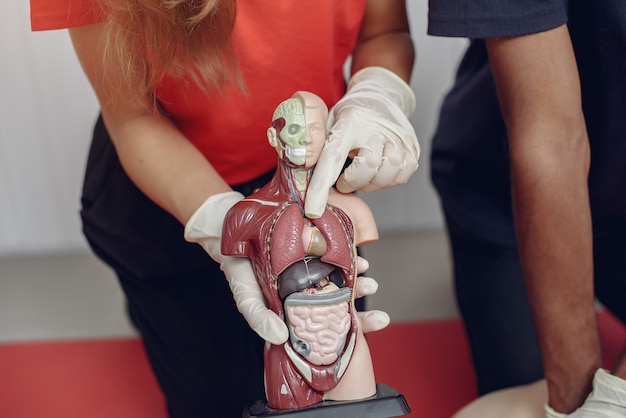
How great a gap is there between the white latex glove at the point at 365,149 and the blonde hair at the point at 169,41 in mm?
159

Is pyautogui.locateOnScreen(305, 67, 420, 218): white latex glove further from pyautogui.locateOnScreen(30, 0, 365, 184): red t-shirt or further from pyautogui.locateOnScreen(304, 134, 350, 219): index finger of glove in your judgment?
pyautogui.locateOnScreen(30, 0, 365, 184): red t-shirt

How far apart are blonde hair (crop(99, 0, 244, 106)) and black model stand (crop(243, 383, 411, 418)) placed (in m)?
0.41

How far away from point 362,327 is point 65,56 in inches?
49.6

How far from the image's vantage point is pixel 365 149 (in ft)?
2.67

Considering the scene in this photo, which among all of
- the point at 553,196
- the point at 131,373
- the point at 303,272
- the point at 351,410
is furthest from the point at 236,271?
the point at 131,373

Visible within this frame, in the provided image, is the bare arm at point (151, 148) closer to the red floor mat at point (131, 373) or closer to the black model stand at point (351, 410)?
the black model stand at point (351, 410)

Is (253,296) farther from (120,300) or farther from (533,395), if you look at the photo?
(120,300)

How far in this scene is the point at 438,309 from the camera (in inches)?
70.0

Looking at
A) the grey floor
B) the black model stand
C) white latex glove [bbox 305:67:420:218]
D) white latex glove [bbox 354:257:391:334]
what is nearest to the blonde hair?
white latex glove [bbox 305:67:420:218]

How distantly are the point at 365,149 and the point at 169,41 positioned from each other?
0.86 feet

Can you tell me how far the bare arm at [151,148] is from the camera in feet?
2.97

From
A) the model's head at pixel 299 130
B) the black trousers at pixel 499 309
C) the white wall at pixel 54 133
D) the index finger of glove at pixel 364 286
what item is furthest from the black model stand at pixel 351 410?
the white wall at pixel 54 133

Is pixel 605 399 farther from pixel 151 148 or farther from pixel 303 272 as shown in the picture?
pixel 151 148

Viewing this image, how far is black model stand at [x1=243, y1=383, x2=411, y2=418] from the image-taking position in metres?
0.74
